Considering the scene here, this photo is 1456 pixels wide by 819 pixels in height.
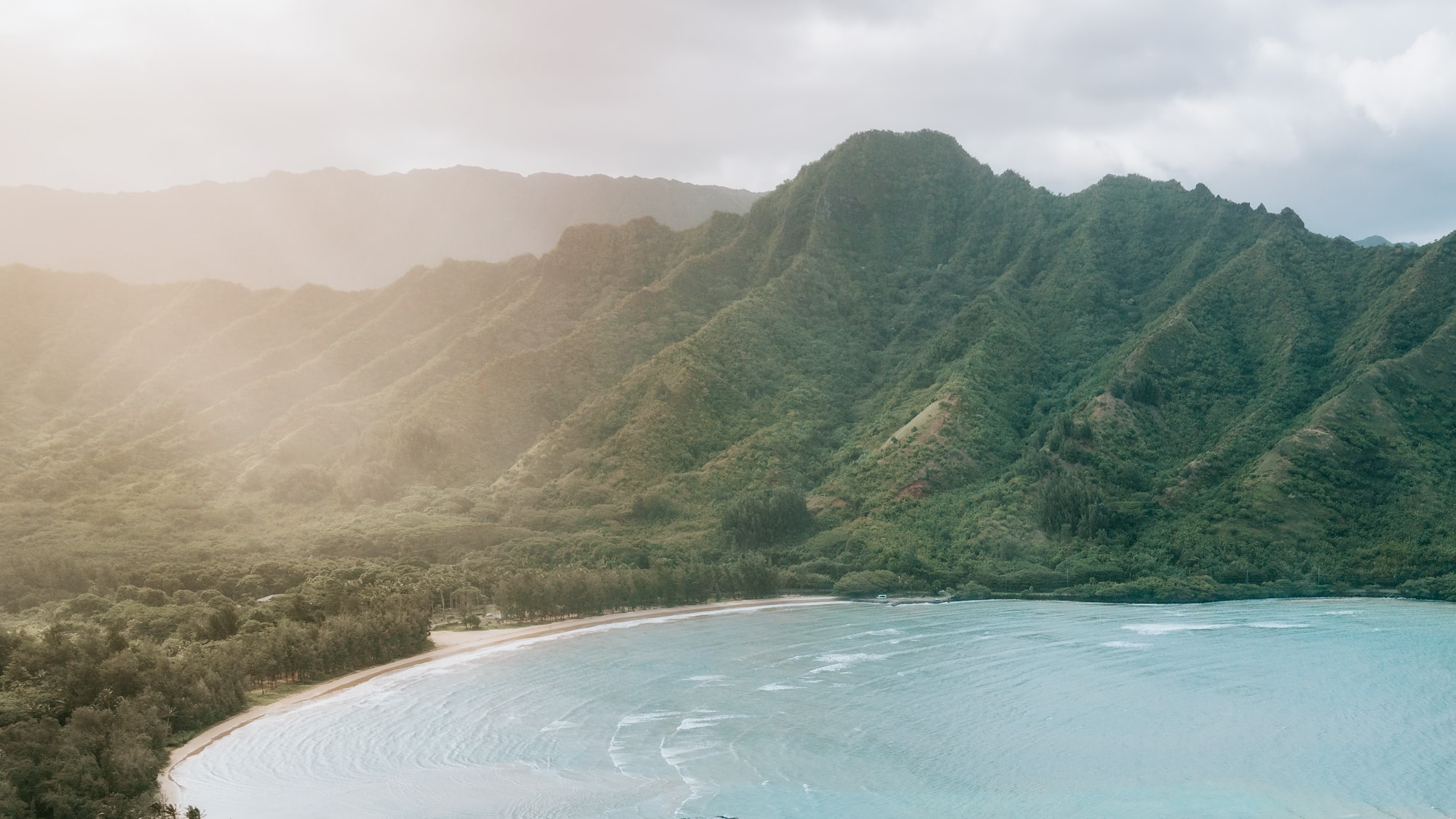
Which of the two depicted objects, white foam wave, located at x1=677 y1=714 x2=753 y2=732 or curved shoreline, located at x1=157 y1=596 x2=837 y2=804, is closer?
curved shoreline, located at x1=157 y1=596 x2=837 y2=804

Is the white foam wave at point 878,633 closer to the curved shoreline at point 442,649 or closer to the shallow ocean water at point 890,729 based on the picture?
the shallow ocean water at point 890,729

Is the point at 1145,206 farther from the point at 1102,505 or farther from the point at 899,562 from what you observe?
the point at 899,562

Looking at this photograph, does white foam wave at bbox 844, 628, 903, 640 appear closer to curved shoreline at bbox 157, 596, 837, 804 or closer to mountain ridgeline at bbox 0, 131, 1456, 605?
curved shoreline at bbox 157, 596, 837, 804

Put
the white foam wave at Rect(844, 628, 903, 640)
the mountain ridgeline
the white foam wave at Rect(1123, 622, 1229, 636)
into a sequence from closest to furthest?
the white foam wave at Rect(1123, 622, 1229, 636) < the white foam wave at Rect(844, 628, 903, 640) < the mountain ridgeline

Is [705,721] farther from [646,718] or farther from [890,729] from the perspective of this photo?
[890,729]

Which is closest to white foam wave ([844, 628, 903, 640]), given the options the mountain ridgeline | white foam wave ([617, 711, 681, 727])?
the mountain ridgeline

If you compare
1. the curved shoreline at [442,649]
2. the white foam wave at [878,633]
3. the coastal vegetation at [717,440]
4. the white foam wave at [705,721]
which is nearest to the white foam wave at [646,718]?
the white foam wave at [705,721]
